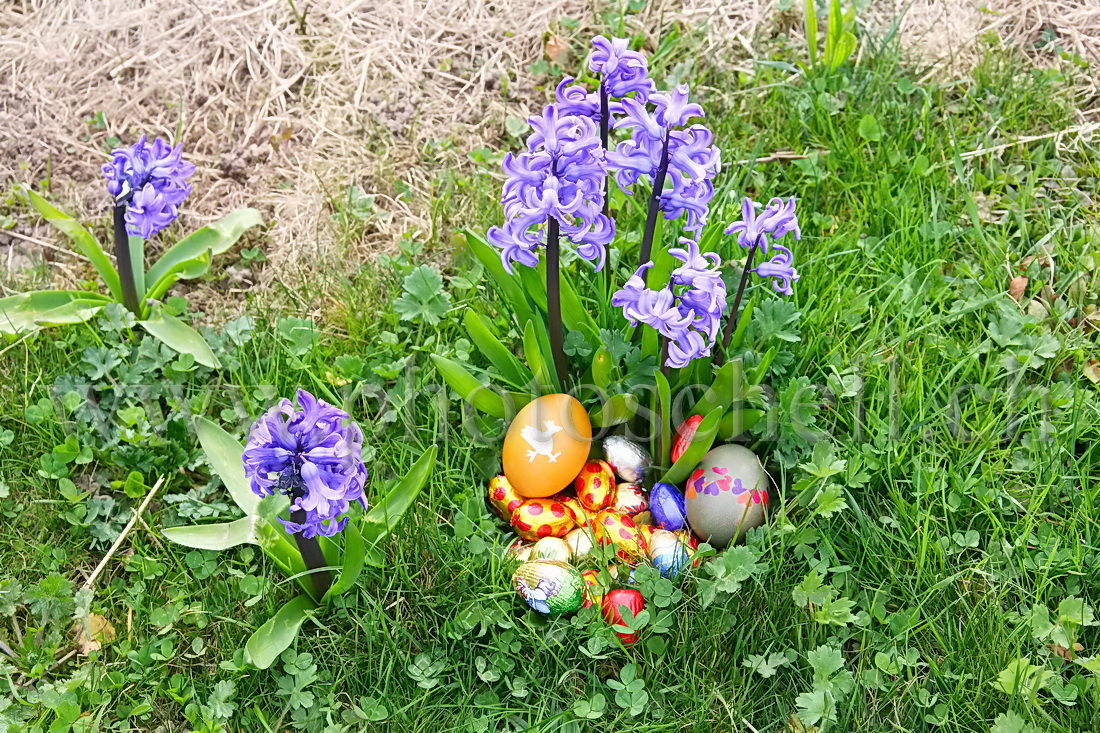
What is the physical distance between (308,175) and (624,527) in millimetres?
1807

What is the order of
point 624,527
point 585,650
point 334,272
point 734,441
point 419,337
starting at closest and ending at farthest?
point 585,650 < point 624,527 < point 734,441 < point 419,337 < point 334,272

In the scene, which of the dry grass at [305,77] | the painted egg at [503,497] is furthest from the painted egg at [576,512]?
the dry grass at [305,77]

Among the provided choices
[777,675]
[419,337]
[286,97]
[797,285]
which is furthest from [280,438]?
[286,97]

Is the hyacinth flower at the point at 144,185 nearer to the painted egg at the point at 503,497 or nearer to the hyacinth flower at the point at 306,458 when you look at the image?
the hyacinth flower at the point at 306,458

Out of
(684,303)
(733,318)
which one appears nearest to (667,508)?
(733,318)

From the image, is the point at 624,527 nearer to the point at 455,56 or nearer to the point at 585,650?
the point at 585,650

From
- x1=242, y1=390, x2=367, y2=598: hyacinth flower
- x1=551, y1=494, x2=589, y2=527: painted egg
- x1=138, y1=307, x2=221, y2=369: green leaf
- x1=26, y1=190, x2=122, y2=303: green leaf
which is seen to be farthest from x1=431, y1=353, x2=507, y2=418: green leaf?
x1=26, y1=190, x2=122, y2=303: green leaf

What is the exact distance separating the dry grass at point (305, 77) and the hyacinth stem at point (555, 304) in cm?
99

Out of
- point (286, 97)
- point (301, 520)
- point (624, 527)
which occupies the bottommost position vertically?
point (624, 527)

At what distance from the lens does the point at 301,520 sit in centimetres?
198

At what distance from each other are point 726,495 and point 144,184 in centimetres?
180

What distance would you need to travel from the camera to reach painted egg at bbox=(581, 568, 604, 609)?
7.30 ft

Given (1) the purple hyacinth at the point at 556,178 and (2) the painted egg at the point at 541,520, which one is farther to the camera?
(2) the painted egg at the point at 541,520

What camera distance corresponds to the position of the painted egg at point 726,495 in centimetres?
229
